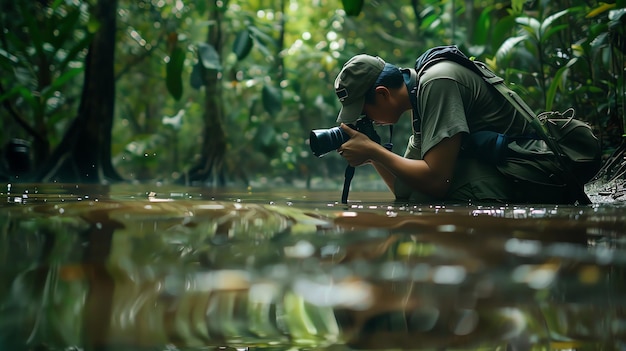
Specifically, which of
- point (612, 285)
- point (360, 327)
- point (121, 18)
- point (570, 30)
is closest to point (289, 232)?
point (360, 327)

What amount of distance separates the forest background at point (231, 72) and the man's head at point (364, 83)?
1.48m

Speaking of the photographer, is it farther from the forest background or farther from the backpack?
the forest background

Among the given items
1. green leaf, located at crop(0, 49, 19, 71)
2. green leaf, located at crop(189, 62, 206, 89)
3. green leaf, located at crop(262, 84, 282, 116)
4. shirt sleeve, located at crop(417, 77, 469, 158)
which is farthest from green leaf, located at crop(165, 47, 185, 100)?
shirt sleeve, located at crop(417, 77, 469, 158)

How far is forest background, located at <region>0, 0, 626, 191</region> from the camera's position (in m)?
3.96

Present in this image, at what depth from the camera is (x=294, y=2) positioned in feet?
32.2

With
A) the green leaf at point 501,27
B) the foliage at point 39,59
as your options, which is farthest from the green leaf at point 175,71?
the green leaf at point 501,27

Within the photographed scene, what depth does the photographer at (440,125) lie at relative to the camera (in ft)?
6.88

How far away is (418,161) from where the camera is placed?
2.14 m

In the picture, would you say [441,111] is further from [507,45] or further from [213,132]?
[213,132]

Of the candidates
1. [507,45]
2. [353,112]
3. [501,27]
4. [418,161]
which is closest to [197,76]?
[501,27]

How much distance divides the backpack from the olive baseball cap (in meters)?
0.19

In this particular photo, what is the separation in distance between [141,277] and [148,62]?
7624 millimetres

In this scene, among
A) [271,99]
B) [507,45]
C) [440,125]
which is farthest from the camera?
[271,99]

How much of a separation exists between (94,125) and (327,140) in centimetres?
324
